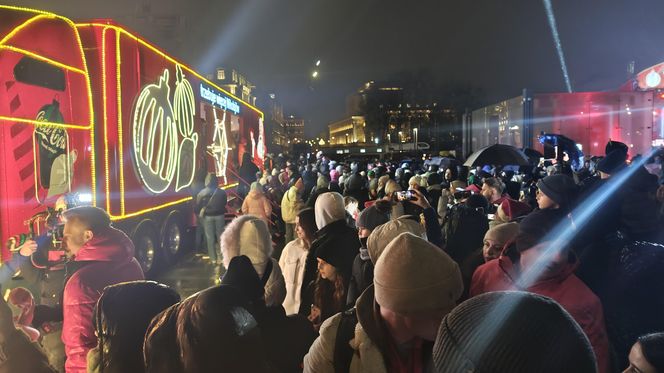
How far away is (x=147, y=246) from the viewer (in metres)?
8.54

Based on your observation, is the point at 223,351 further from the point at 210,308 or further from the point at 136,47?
the point at 136,47

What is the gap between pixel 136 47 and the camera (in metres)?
7.70

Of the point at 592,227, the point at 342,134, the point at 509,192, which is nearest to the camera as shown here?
the point at 592,227

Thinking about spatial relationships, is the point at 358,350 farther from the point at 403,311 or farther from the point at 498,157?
the point at 498,157

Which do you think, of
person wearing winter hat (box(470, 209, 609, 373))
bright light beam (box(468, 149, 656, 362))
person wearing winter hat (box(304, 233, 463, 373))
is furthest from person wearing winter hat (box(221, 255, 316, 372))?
bright light beam (box(468, 149, 656, 362))

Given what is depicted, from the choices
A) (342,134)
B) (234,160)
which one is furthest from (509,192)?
(342,134)

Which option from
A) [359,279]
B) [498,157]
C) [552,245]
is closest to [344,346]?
[552,245]

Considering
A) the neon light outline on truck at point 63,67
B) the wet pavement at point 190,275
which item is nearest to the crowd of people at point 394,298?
the neon light outline on truck at point 63,67

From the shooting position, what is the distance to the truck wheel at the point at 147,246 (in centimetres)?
810

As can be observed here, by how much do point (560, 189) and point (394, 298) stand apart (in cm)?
270

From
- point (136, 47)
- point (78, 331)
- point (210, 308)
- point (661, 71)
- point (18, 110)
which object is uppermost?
point (661, 71)

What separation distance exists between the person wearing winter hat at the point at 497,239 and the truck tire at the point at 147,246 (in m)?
5.96

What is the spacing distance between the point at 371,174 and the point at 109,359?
36.7 feet

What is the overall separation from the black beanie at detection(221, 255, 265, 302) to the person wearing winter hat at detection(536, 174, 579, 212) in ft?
8.09
